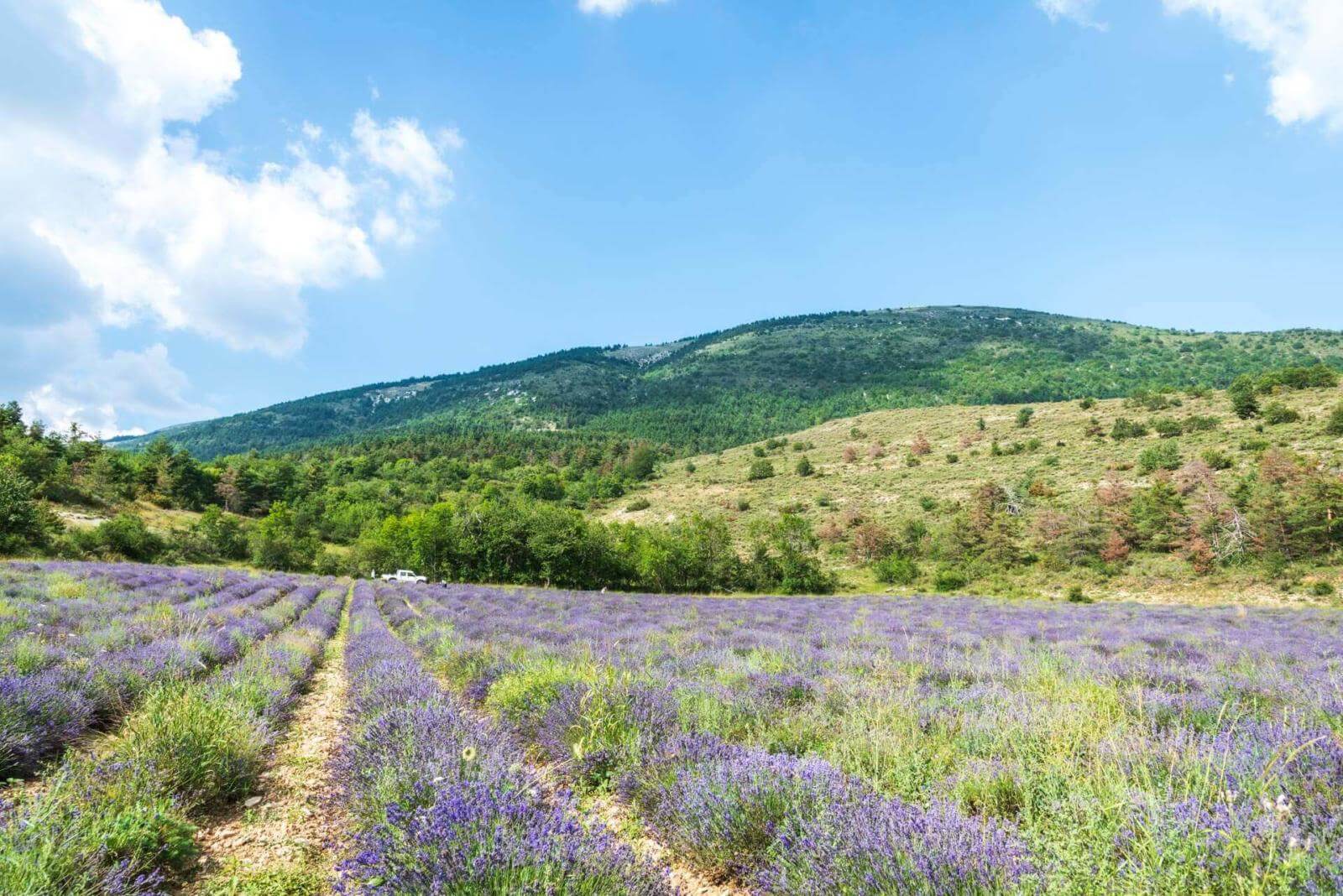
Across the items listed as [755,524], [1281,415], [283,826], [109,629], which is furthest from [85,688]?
[1281,415]

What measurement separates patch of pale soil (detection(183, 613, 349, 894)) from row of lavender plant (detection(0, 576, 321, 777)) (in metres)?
1.58

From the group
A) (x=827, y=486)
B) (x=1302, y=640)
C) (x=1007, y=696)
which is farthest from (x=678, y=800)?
(x=827, y=486)

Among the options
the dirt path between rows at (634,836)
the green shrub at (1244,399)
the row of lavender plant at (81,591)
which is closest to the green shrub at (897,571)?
the green shrub at (1244,399)

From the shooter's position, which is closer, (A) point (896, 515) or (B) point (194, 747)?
(B) point (194, 747)

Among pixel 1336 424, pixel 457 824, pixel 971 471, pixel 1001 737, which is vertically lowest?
pixel 971 471

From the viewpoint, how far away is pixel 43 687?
498cm

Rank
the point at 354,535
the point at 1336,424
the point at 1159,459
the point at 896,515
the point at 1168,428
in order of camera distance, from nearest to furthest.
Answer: the point at 1336,424 < the point at 1159,459 < the point at 1168,428 < the point at 896,515 < the point at 354,535

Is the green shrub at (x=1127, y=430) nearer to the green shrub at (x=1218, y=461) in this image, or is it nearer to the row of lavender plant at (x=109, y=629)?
the green shrub at (x=1218, y=461)

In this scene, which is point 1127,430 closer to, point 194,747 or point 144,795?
point 194,747

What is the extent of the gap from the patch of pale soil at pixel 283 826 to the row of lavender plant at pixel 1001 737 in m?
1.74

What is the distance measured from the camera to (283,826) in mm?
4000

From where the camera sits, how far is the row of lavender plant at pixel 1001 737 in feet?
7.93

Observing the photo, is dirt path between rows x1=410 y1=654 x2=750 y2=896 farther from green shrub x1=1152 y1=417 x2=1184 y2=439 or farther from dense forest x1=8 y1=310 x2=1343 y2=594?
green shrub x1=1152 y1=417 x2=1184 y2=439

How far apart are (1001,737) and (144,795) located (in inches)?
240
